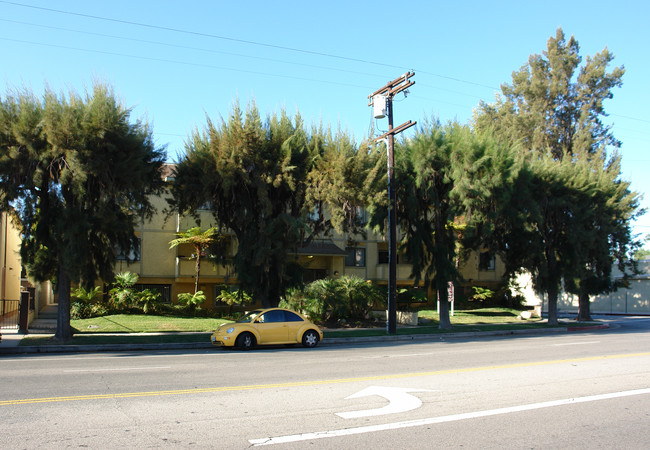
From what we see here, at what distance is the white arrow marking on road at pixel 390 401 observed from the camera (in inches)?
284

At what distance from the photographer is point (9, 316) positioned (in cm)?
2552

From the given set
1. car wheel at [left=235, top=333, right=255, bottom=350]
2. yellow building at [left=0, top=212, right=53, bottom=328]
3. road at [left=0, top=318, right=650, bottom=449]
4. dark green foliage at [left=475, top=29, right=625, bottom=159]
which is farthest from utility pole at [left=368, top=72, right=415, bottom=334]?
dark green foliage at [left=475, top=29, right=625, bottom=159]

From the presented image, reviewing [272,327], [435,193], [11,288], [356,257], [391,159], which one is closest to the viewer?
[272,327]

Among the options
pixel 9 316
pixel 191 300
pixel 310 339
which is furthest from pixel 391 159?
pixel 9 316

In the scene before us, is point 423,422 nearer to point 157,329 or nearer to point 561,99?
A: point 157,329

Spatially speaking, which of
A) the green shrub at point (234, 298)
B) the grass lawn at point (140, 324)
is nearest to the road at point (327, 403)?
the green shrub at point (234, 298)

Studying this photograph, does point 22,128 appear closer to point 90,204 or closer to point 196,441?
point 90,204

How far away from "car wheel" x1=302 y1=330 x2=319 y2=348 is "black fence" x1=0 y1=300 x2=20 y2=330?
42.2ft

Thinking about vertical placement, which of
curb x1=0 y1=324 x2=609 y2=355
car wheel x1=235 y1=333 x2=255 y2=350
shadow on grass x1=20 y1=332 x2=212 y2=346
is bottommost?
curb x1=0 y1=324 x2=609 y2=355

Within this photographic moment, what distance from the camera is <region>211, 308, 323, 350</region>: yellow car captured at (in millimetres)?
17125

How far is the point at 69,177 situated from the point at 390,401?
516 inches

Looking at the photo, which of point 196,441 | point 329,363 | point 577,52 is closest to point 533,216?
point 329,363

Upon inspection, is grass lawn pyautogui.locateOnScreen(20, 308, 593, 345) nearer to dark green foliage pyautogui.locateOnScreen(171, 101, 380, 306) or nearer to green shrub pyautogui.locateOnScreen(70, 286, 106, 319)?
green shrub pyautogui.locateOnScreen(70, 286, 106, 319)

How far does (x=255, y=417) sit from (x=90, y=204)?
1382 centimetres
